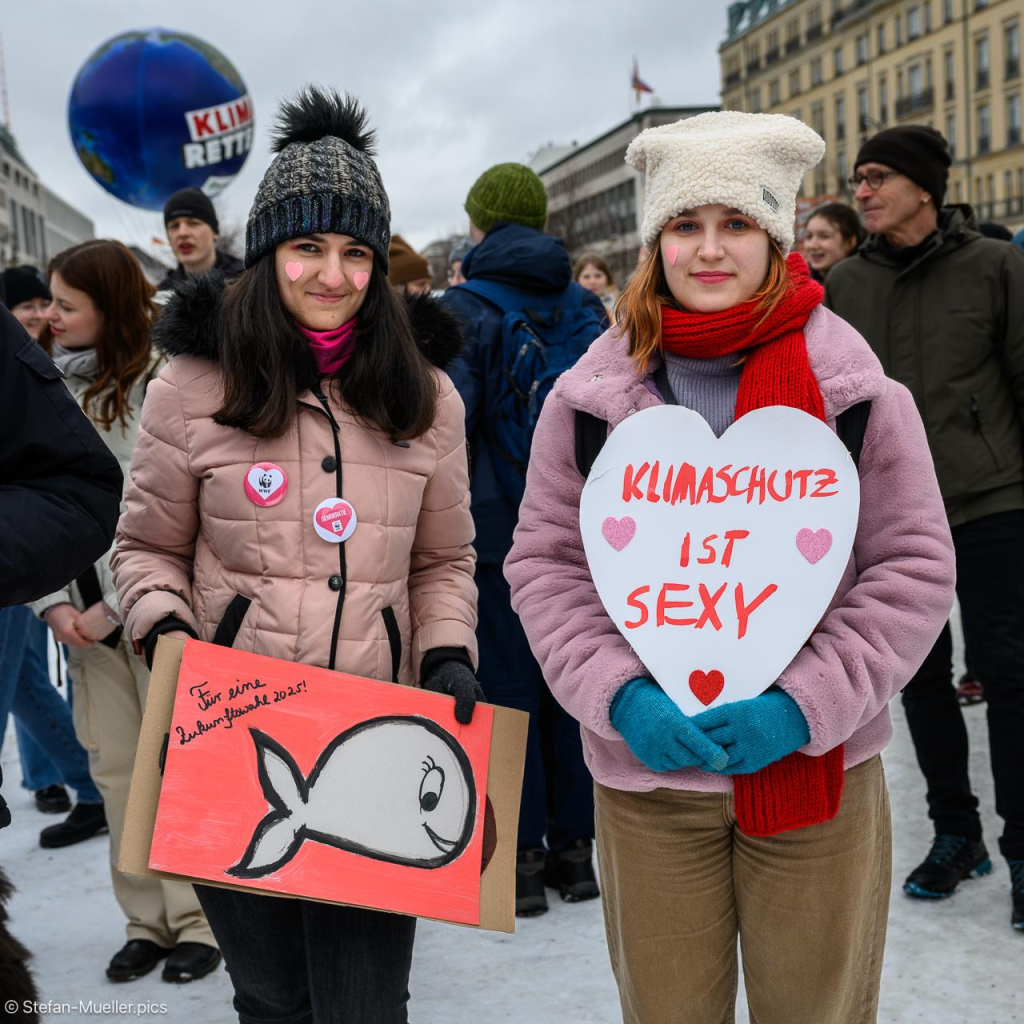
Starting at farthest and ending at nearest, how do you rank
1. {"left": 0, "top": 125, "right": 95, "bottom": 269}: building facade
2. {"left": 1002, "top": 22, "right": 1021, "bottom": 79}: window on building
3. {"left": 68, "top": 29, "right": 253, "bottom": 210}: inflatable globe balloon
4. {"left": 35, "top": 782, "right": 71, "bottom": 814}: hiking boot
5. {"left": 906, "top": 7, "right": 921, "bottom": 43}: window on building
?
1. {"left": 0, "top": 125, "right": 95, "bottom": 269}: building facade
2. {"left": 906, "top": 7, "right": 921, "bottom": 43}: window on building
3. {"left": 1002, "top": 22, "right": 1021, "bottom": 79}: window on building
4. {"left": 68, "top": 29, "right": 253, "bottom": 210}: inflatable globe balloon
5. {"left": 35, "top": 782, "right": 71, "bottom": 814}: hiking boot

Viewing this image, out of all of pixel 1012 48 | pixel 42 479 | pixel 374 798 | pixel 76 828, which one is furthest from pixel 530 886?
pixel 1012 48

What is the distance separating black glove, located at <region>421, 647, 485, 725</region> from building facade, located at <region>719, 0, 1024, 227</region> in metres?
51.3

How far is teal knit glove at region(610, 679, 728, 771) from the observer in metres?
1.79

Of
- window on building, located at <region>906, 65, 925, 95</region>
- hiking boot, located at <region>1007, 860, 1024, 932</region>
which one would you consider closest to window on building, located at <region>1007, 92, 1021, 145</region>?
window on building, located at <region>906, 65, 925, 95</region>

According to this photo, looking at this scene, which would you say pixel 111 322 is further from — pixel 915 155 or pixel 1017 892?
pixel 1017 892

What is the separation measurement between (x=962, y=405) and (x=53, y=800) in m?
3.92

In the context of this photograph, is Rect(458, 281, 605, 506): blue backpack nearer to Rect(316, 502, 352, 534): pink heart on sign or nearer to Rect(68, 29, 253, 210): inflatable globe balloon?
Rect(316, 502, 352, 534): pink heart on sign

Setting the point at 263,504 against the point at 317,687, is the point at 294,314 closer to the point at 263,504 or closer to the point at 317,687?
the point at 263,504

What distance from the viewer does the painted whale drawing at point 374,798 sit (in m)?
2.09

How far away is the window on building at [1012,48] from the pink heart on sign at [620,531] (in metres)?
64.0

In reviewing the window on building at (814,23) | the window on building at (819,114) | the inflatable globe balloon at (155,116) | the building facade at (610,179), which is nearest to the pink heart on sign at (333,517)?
the inflatable globe balloon at (155,116)

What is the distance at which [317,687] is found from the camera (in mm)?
2143

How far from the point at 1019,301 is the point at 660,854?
2311mm

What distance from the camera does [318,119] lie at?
2.42 meters
